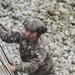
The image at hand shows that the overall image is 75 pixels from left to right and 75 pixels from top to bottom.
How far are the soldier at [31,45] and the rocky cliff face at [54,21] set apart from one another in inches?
88.0

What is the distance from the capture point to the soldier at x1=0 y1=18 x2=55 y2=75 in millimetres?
5859

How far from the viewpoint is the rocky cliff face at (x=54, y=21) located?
356 inches

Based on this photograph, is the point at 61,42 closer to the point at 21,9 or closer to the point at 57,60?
the point at 57,60

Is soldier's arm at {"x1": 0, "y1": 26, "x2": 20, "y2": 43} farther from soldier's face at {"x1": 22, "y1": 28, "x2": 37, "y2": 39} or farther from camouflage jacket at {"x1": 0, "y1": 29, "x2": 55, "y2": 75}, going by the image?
soldier's face at {"x1": 22, "y1": 28, "x2": 37, "y2": 39}

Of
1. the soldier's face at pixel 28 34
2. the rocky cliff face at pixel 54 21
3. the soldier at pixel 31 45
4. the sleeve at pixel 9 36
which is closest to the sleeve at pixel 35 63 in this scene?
the soldier at pixel 31 45

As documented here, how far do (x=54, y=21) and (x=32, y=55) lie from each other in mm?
4403

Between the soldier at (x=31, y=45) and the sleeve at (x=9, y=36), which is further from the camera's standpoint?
the sleeve at (x=9, y=36)

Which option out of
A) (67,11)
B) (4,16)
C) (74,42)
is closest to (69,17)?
(67,11)

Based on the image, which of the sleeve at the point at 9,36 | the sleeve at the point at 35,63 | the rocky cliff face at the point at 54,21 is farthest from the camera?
the rocky cliff face at the point at 54,21

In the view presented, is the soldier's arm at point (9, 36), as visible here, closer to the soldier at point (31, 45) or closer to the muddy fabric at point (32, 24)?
the soldier at point (31, 45)

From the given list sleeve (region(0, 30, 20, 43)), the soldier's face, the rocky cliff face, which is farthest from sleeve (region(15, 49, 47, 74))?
the rocky cliff face

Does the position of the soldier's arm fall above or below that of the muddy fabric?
below

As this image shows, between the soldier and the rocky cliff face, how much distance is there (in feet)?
7.34

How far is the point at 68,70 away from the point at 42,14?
8.47 feet
